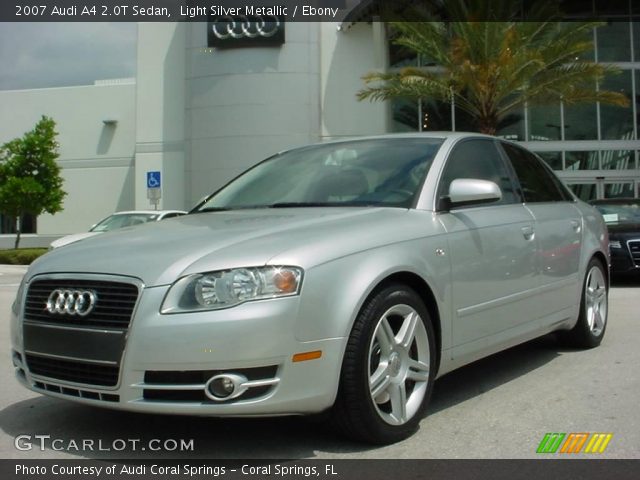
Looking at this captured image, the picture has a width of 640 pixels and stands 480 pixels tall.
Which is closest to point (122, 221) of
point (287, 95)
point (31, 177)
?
point (287, 95)

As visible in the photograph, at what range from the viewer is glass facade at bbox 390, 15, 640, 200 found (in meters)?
23.6

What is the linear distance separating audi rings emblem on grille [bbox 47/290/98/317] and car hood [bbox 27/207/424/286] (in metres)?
0.11

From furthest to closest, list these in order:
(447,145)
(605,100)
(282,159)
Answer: (605,100)
(282,159)
(447,145)

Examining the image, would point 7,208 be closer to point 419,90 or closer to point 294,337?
point 419,90

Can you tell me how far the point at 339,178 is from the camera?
14.6 ft

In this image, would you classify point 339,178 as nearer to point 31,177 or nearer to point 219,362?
point 219,362

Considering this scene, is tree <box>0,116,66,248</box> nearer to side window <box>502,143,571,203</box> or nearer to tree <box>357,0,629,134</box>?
tree <box>357,0,629,134</box>

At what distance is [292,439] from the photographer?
3.58m

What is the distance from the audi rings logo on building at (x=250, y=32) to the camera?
2411 cm

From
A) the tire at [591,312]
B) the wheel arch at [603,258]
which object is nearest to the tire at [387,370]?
the tire at [591,312]

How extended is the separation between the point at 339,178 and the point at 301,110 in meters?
20.0

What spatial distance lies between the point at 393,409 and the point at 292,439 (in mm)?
528

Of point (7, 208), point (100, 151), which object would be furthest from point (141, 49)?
point (7, 208)

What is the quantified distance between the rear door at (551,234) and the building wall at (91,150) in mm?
24995
